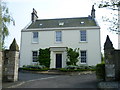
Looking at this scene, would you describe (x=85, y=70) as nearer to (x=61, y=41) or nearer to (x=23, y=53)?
(x=61, y=41)

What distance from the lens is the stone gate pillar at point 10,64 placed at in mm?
9305

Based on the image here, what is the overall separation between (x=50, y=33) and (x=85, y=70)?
8731 millimetres

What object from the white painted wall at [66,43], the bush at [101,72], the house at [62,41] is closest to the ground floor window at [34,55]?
the house at [62,41]

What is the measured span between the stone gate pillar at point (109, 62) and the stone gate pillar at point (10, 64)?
5.90 metres

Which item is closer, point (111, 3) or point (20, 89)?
point (111, 3)

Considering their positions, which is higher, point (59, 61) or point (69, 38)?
point (69, 38)

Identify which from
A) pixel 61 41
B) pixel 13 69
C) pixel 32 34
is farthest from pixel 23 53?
pixel 13 69

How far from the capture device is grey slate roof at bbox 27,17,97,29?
75.0 ft

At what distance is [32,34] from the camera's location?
893 inches

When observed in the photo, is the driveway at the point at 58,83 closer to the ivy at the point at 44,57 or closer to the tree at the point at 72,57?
the tree at the point at 72,57

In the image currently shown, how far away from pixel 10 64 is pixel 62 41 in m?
13.0

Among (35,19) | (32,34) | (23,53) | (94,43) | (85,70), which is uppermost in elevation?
(35,19)

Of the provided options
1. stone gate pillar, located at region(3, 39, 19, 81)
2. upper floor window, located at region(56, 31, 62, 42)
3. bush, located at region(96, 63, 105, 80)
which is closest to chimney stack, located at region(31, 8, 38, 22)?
upper floor window, located at region(56, 31, 62, 42)

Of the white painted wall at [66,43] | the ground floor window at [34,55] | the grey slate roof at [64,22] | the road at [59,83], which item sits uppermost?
the grey slate roof at [64,22]
